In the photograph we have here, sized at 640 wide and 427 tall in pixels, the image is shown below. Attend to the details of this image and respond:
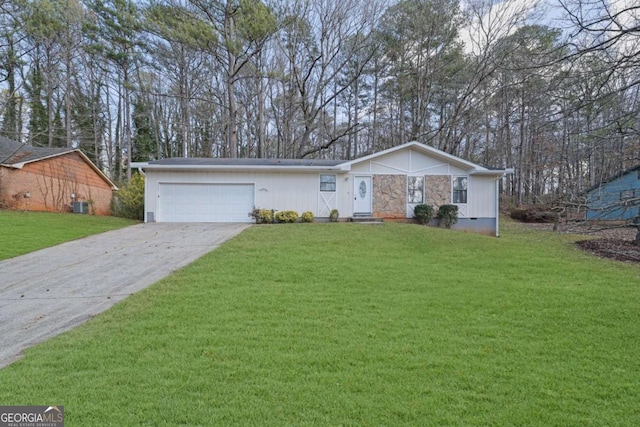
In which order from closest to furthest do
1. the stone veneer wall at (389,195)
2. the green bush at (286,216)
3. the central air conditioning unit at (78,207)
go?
the green bush at (286,216)
the stone veneer wall at (389,195)
the central air conditioning unit at (78,207)

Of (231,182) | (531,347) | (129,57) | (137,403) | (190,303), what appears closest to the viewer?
(137,403)

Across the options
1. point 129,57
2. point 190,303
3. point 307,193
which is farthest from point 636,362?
point 129,57

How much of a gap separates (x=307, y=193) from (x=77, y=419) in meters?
12.6

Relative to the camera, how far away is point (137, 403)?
7.83 feet

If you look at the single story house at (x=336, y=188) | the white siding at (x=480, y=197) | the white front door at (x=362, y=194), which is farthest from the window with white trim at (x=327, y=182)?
the white siding at (x=480, y=197)

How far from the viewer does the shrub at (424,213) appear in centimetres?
1415

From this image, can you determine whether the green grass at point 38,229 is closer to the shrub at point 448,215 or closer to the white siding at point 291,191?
the white siding at point 291,191

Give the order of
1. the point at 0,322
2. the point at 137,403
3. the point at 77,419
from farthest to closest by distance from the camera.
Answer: the point at 0,322, the point at 137,403, the point at 77,419

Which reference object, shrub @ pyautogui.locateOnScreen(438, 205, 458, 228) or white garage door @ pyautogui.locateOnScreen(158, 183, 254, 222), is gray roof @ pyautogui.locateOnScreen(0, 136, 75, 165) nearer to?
white garage door @ pyautogui.locateOnScreen(158, 183, 254, 222)

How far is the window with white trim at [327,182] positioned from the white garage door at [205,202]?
296cm

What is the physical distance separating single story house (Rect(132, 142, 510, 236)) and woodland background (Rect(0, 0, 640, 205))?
389 cm

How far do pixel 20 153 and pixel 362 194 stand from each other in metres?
16.1

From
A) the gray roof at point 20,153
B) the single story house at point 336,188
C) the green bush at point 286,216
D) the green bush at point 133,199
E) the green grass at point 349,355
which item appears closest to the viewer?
the green grass at point 349,355

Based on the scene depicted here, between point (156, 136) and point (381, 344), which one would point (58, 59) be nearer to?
point (156, 136)
